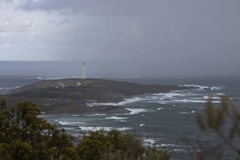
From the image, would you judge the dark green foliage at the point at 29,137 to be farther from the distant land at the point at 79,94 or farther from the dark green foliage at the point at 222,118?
the distant land at the point at 79,94

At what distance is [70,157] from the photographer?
13883 millimetres

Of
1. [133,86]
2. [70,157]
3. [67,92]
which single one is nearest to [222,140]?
[70,157]

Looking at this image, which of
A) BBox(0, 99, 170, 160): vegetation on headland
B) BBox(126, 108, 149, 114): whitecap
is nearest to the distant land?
BBox(126, 108, 149, 114): whitecap

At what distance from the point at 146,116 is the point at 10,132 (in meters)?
36.5

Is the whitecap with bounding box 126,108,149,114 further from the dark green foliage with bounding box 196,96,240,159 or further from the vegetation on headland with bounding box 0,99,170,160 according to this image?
the dark green foliage with bounding box 196,96,240,159

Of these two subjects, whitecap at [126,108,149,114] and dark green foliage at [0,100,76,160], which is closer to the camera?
dark green foliage at [0,100,76,160]

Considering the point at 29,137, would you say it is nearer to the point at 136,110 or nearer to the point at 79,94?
the point at 136,110

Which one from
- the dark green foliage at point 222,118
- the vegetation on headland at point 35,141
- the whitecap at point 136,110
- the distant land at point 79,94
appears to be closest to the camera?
the dark green foliage at point 222,118

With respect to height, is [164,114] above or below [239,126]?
below

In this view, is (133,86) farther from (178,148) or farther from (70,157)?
(70,157)

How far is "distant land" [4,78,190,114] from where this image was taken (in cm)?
5878

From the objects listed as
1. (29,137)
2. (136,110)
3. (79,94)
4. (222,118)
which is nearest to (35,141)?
(29,137)

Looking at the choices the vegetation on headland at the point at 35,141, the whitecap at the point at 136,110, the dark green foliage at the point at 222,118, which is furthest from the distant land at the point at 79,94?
the dark green foliage at the point at 222,118

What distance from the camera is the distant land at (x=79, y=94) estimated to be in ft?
193
